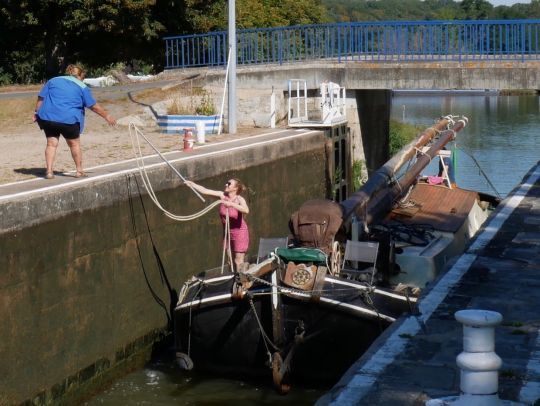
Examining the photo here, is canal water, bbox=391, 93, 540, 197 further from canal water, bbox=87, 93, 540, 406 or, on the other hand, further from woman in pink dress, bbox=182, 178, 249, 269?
woman in pink dress, bbox=182, 178, 249, 269

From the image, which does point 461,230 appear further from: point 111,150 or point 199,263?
point 111,150

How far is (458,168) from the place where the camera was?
103 feet

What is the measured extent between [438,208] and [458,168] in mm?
14785

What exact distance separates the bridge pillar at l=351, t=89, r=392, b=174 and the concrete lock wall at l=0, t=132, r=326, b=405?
27.7 ft

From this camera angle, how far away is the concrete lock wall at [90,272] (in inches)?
363

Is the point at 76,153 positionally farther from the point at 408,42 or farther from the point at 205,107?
the point at 408,42

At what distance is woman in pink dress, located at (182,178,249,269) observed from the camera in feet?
36.6

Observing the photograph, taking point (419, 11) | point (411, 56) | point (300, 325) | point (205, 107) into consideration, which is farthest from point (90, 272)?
point (419, 11)

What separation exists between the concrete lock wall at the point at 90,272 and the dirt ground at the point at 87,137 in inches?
55.3

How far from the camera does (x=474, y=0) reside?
466 ft

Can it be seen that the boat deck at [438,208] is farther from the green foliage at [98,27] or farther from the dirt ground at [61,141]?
the green foliage at [98,27]

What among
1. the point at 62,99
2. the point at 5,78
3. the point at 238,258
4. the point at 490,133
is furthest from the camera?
the point at 5,78

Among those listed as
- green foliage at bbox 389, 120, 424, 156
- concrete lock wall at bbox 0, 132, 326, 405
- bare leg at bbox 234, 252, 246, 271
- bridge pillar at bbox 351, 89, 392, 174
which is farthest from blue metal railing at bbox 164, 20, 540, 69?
bare leg at bbox 234, 252, 246, 271

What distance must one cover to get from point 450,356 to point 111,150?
9.66m
